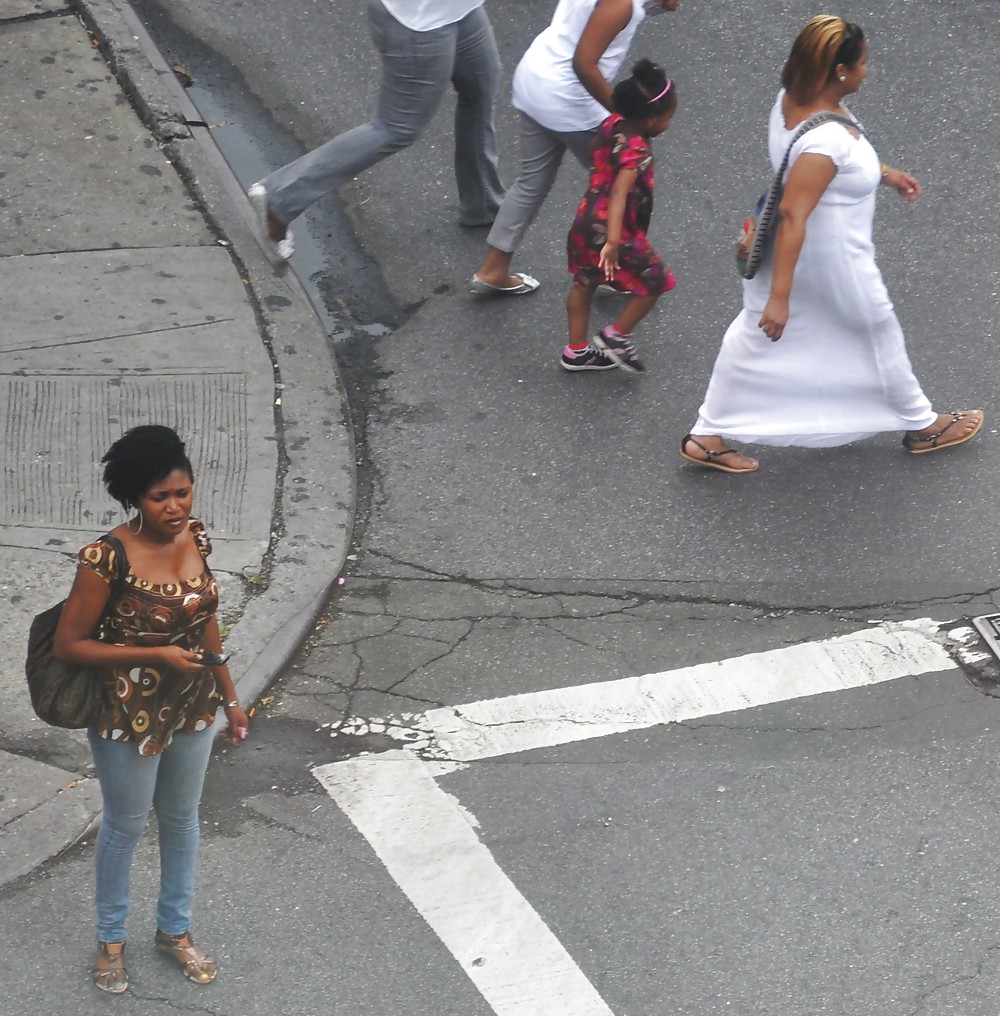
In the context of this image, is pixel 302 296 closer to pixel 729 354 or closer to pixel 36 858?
pixel 729 354

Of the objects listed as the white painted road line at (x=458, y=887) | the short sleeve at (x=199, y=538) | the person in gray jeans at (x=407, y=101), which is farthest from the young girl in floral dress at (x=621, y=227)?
the short sleeve at (x=199, y=538)

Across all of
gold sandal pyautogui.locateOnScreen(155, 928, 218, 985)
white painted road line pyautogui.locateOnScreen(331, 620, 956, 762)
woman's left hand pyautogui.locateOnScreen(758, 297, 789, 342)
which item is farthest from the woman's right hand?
woman's left hand pyautogui.locateOnScreen(758, 297, 789, 342)

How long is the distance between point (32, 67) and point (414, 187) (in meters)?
2.38

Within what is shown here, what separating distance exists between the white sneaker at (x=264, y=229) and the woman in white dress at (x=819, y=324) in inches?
88.0

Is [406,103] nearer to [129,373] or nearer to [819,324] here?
[129,373]

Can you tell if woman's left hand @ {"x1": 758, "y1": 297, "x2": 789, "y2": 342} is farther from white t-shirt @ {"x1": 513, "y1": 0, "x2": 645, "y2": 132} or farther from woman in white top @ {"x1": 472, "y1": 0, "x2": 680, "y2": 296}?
white t-shirt @ {"x1": 513, "y1": 0, "x2": 645, "y2": 132}

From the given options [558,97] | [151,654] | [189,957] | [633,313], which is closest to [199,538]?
[151,654]

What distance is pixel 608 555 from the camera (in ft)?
19.7

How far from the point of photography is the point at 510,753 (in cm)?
→ 511

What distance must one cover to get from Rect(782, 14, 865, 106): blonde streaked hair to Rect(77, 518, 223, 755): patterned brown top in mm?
3021

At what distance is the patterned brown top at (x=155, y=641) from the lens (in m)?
3.71

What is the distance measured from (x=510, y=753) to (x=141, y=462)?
196cm

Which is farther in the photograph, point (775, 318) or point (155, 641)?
point (775, 318)

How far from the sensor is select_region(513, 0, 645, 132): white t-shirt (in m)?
6.70
